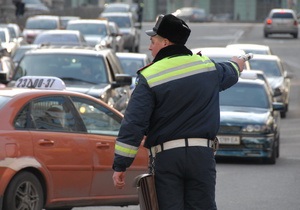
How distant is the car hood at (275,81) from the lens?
26.5 meters

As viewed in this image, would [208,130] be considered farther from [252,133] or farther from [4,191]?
[252,133]

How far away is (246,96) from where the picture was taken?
62.2 ft

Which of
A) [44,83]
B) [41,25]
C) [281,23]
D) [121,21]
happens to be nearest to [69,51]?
[44,83]

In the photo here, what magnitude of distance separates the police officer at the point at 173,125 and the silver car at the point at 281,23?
2153 inches

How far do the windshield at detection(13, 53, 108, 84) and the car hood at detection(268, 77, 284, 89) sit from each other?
9.21 metres

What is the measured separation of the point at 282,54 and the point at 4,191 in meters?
42.0

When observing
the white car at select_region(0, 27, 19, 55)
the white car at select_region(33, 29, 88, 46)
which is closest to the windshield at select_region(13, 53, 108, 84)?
the white car at select_region(33, 29, 88, 46)

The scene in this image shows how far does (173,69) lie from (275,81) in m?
20.1

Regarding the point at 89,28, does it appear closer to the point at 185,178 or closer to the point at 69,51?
the point at 69,51

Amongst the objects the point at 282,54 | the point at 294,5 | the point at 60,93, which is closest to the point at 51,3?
the point at 294,5

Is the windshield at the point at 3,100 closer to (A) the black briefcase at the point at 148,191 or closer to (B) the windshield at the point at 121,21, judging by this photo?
(A) the black briefcase at the point at 148,191

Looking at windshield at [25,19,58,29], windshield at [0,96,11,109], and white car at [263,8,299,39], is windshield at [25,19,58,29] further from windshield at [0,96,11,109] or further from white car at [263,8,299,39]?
windshield at [0,96,11,109]

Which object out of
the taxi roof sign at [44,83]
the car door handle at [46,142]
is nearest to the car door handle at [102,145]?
the car door handle at [46,142]

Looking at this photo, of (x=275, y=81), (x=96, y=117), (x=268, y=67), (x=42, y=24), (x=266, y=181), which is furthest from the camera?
(x=42, y=24)
